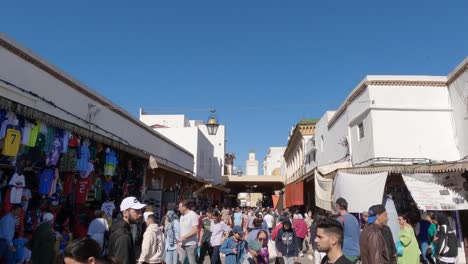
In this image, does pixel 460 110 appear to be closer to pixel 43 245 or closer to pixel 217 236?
pixel 217 236

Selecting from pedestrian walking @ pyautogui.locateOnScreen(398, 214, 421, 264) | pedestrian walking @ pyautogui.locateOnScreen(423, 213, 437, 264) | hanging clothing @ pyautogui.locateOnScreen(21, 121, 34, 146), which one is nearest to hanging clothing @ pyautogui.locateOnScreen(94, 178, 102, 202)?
hanging clothing @ pyautogui.locateOnScreen(21, 121, 34, 146)

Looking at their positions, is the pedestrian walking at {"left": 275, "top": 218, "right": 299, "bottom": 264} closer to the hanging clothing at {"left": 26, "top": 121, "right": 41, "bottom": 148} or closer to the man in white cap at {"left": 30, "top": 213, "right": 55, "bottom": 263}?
the man in white cap at {"left": 30, "top": 213, "right": 55, "bottom": 263}

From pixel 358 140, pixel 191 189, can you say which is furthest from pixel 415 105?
pixel 191 189

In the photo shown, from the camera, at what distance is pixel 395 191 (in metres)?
11.7

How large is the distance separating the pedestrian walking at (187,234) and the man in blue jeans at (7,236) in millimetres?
2994

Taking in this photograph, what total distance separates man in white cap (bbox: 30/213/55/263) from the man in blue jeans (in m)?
0.64

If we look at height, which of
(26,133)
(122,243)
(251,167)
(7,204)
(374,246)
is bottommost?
Result: (374,246)

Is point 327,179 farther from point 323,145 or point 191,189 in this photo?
point 191,189

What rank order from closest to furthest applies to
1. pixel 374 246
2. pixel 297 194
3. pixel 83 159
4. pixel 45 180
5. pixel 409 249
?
pixel 374 246, pixel 409 249, pixel 45 180, pixel 83 159, pixel 297 194

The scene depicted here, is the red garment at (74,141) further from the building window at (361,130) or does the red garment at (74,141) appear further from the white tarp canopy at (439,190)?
the building window at (361,130)

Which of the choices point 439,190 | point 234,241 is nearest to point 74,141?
point 234,241

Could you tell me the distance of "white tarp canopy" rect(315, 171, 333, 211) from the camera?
1230 cm

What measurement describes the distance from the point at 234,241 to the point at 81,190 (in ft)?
13.2

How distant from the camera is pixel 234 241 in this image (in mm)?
6340
